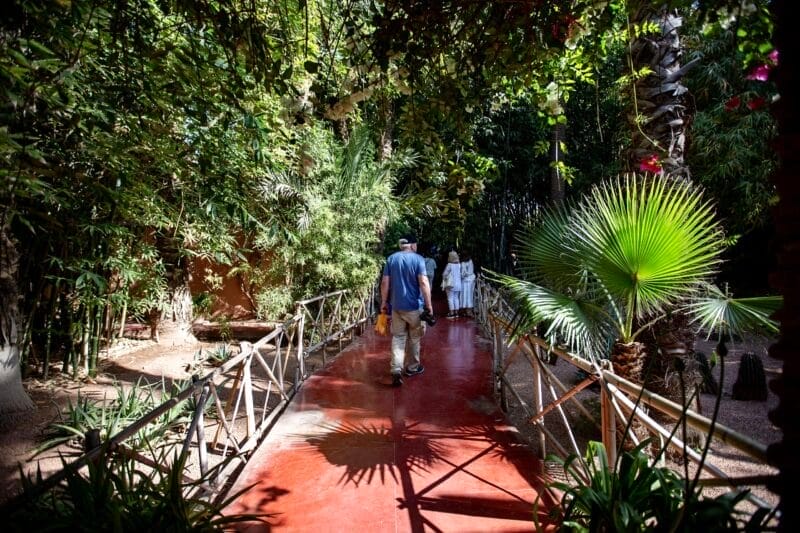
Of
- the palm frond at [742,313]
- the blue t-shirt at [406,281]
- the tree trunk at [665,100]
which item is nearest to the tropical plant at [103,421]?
the blue t-shirt at [406,281]

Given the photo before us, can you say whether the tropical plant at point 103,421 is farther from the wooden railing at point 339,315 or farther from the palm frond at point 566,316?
the palm frond at point 566,316

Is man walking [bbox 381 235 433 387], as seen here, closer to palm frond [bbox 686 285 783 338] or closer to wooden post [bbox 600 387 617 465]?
wooden post [bbox 600 387 617 465]

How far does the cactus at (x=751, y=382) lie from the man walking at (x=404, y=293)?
14.9 ft

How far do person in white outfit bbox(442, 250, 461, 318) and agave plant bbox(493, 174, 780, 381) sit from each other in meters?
7.58

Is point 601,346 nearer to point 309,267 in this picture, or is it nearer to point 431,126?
point 431,126

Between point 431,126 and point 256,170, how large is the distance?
2.56 metres

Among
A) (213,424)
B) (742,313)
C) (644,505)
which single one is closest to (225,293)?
(213,424)

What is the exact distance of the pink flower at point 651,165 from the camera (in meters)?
3.66

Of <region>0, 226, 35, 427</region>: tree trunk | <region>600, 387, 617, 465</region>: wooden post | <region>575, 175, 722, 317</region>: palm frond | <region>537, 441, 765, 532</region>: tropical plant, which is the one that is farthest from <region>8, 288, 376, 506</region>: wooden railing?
<region>575, 175, 722, 317</region>: palm frond

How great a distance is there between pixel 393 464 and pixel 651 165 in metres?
3.13

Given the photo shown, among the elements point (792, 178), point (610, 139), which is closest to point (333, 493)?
point (792, 178)

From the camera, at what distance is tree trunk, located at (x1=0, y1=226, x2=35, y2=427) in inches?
181

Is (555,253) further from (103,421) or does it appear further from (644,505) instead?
(103,421)

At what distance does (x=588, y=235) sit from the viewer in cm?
298
